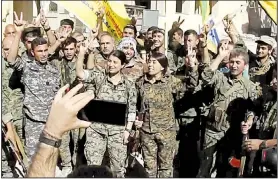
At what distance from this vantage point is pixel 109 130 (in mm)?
4941

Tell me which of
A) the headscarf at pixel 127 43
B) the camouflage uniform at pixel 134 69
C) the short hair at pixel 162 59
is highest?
the headscarf at pixel 127 43

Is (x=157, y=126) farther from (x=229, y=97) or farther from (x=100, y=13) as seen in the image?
(x=100, y=13)

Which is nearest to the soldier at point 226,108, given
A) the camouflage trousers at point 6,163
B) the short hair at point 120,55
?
the short hair at point 120,55

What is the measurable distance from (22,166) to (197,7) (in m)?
6.91

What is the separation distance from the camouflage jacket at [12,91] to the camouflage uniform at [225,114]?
5.47 feet

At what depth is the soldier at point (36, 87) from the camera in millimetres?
5059

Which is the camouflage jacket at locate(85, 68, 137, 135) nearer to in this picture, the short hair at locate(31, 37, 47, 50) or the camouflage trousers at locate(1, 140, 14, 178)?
the short hair at locate(31, 37, 47, 50)

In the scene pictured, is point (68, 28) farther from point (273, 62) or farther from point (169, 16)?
point (169, 16)

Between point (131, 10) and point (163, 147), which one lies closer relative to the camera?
point (163, 147)

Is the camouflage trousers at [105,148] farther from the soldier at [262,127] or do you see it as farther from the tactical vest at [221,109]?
the soldier at [262,127]

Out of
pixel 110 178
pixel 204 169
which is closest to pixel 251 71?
pixel 204 169

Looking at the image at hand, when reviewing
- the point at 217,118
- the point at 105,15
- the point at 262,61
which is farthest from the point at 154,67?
the point at 105,15

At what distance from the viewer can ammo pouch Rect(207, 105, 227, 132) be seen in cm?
512

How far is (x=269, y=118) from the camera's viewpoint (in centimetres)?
495
